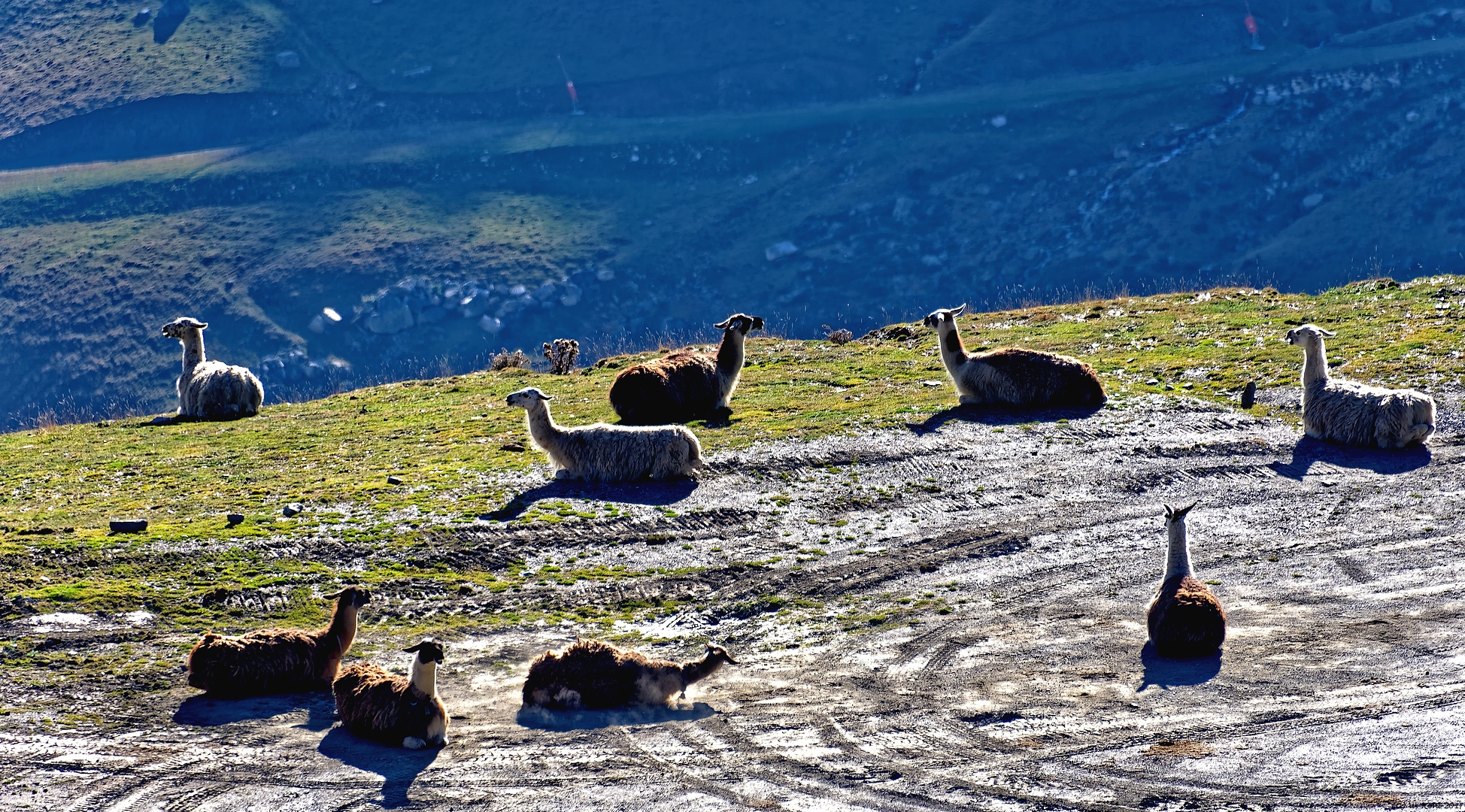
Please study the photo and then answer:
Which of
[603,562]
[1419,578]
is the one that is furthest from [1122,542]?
[603,562]

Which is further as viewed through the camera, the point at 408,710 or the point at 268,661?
the point at 268,661

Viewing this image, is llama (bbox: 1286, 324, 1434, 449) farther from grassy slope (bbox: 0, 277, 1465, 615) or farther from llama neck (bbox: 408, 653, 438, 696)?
llama neck (bbox: 408, 653, 438, 696)

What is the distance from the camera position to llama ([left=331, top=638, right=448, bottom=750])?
10609 millimetres

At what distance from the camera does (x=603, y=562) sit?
15352 mm

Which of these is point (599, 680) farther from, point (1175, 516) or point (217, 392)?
point (217, 392)

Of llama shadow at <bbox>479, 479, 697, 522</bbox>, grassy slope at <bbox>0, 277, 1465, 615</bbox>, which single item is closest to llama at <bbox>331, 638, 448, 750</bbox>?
grassy slope at <bbox>0, 277, 1465, 615</bbox>

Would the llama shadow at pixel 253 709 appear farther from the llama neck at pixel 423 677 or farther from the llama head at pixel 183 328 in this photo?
the llama head at pixel 183 328

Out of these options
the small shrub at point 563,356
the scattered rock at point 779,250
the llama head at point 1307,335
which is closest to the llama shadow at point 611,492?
the llama head at point 1307,335

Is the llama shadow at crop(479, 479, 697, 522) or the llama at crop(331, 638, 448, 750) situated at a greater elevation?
the llama shadow at crop(479, 479, 697, 522)

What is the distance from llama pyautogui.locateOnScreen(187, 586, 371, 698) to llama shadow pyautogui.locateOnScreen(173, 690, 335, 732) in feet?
0.34

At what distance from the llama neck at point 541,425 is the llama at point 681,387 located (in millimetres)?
3160

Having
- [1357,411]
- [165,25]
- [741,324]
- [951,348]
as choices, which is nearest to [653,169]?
[165,25]

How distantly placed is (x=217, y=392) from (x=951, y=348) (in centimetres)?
1376

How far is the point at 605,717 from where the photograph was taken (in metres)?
11.3
